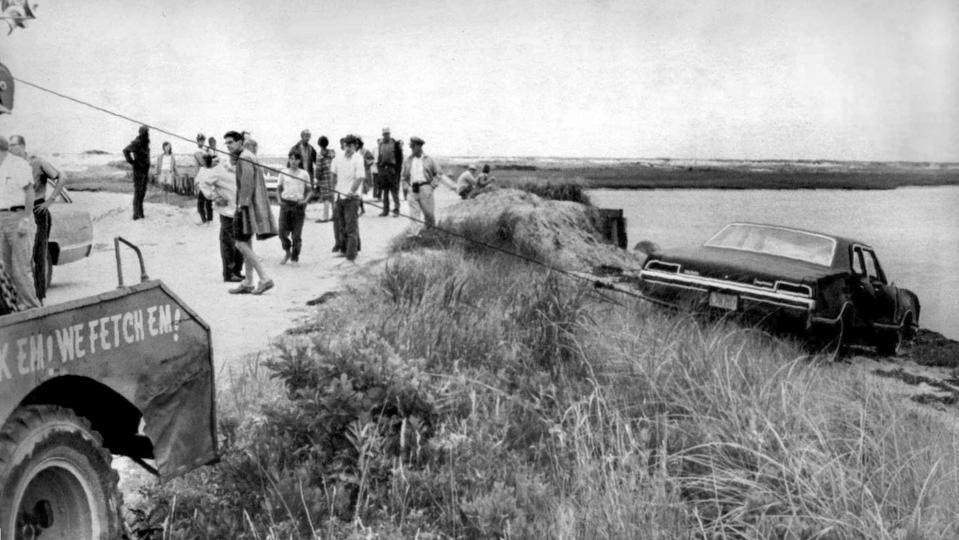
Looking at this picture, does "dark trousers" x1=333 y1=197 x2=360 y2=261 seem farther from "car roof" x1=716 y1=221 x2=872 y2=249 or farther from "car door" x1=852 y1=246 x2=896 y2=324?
"car door" x1=852 y1=246 x2=896 y2=324

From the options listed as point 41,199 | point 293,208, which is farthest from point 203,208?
point 293,208

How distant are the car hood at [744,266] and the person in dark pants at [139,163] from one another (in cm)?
392

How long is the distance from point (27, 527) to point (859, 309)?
→ 19.5 ft

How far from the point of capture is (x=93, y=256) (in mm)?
4941

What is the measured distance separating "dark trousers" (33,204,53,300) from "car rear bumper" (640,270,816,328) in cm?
416

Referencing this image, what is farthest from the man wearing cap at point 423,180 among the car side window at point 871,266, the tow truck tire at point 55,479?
the tow truck tire at point 55,479

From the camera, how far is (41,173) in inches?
191

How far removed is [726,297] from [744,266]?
1.03ft

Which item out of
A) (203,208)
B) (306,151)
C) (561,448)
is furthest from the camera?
(306,151)

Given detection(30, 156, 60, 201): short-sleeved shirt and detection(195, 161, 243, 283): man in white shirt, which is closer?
detection(30, 156, 60, 201): short-sleeved shirt

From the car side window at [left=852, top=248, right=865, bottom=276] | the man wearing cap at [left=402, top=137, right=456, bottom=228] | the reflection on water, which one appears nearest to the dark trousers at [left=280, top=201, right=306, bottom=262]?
the man wearing cap at [left=402, top=137, right=456, bottom=228]

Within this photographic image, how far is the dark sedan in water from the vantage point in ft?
23.1

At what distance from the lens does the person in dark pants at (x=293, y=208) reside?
8477mm

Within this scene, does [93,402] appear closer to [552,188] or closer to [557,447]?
[557,447]
